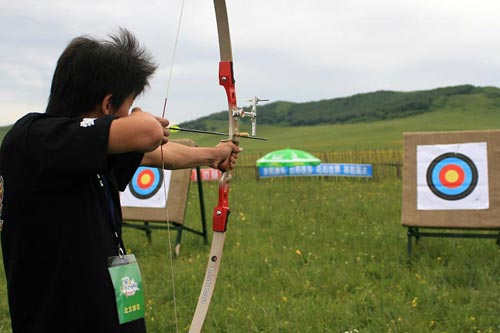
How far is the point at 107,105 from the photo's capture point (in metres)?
1.31

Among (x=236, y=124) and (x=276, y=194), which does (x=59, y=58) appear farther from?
(x=276, y=194)

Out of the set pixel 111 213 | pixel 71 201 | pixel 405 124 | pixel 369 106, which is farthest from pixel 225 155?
pixel 369 106

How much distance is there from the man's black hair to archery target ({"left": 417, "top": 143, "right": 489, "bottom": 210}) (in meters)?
3.36

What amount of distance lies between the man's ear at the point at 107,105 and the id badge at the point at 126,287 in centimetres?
36

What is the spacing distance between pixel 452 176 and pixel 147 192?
8.90 feet

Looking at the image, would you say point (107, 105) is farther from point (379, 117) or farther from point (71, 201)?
point (379, 117)

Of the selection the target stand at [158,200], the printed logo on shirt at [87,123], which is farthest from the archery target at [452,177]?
the printed logo on shirt at [87,123]

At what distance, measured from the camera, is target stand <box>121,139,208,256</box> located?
475cm

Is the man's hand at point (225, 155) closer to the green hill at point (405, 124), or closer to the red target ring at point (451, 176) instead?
the red target ring at point (451, 176)

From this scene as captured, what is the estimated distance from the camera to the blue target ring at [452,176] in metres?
4.26

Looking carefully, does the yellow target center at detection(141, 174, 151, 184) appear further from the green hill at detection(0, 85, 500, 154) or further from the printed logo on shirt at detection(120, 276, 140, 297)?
the green hill at detection(0, 85, 500, 154)

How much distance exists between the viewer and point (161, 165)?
1.82m

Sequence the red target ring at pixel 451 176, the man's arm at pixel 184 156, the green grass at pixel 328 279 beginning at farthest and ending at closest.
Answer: the red target ring at pixel 451 176 → the green grass at pixel 328 279 → the man's arm at pixel 184 156

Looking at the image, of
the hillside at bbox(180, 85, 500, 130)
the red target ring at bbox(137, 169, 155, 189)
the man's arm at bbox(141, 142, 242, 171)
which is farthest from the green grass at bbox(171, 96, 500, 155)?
the man's arm at bbox(141, 142, 242, 171)
